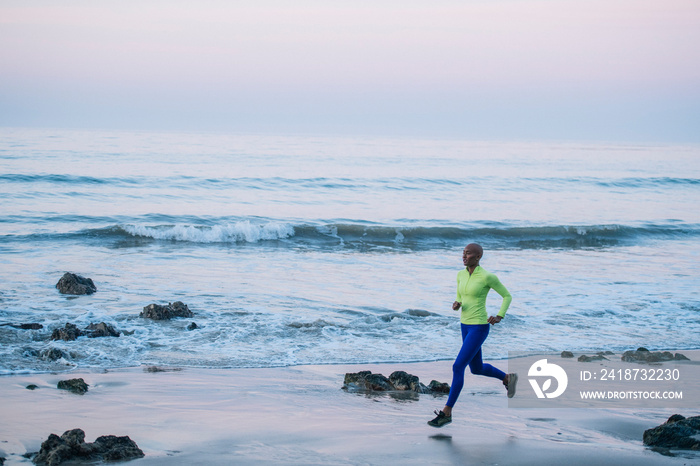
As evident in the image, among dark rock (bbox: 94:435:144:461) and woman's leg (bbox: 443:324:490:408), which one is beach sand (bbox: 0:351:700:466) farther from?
woman's leg (bbox: 443:324:490:408)

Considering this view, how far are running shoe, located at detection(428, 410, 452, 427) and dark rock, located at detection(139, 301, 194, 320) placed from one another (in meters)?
5.97

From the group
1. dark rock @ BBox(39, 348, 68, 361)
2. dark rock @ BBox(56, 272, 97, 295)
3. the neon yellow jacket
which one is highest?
the neon yellow jacket

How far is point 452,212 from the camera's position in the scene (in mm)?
28141

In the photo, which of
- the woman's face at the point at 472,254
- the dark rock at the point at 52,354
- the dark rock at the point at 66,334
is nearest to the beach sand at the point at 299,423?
the dark rock at the point at 52,354

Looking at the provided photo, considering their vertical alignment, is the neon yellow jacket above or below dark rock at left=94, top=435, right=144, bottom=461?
above

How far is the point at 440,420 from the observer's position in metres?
6.04

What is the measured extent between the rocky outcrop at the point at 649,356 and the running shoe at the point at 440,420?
4.27 metres

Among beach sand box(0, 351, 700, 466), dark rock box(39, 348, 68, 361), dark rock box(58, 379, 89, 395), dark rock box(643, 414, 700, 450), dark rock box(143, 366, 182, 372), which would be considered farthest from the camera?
dark rock box(39, 348, 68, 361)

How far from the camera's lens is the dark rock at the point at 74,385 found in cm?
687

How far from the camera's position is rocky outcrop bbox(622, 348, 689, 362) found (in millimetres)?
9109

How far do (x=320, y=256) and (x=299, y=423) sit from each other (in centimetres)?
1265

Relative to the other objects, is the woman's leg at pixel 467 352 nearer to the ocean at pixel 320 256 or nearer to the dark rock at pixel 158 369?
the ocean at pixel 320 256

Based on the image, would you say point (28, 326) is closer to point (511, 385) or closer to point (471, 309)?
point (471, 309)

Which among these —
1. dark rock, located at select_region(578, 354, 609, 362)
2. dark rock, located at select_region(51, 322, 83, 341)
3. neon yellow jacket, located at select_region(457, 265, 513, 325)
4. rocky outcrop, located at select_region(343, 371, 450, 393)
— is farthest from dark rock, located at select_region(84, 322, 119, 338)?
dark rock, located at select_region(578, 354, 609, 362)
